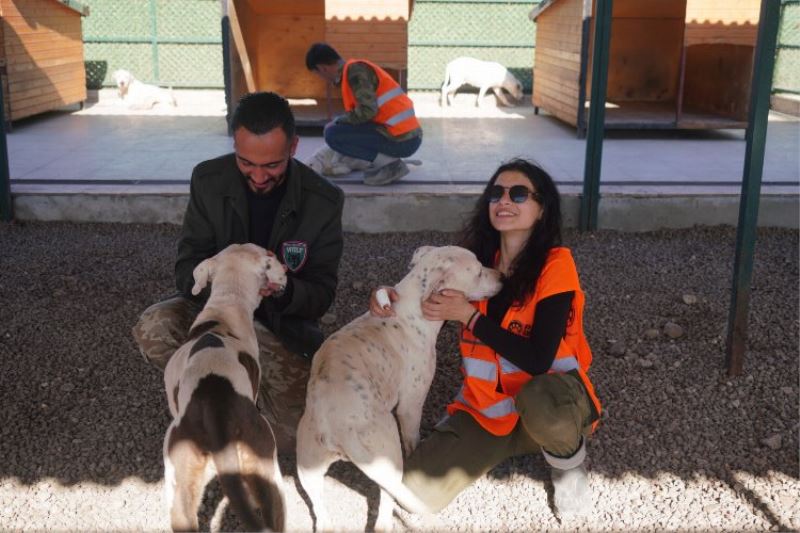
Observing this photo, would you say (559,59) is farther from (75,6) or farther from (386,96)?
(75,6)

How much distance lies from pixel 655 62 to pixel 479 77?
117 inches

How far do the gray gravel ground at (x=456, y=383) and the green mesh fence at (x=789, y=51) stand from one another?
8.60 meters

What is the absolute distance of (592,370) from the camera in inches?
183

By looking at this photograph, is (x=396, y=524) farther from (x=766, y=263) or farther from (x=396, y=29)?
(x=396, y=29)

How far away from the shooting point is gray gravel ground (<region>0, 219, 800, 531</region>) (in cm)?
337

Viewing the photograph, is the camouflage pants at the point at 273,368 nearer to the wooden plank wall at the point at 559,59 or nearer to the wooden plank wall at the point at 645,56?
the wooden plank wall at the point at 559,59

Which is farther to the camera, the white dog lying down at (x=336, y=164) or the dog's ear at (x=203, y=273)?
the white dog lying down at (x=336, y=164)

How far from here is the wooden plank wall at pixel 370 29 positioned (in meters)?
10.8

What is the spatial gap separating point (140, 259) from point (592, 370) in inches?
142

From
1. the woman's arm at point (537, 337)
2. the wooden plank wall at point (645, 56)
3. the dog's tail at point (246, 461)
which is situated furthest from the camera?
the wooden plank wall at point (645, 56)

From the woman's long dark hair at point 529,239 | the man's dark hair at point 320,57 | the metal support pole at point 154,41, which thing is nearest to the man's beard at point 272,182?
the woman's long dark hair at point 529,239

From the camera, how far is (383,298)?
344cm

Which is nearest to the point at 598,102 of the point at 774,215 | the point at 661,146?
the point at 774,215

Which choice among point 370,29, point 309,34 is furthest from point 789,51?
point 309,34
